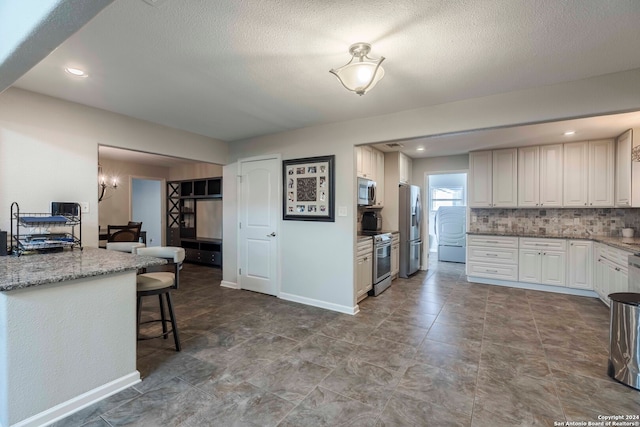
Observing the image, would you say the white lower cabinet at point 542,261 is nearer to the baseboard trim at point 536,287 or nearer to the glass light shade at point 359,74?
the baseboard trim at point 536,287

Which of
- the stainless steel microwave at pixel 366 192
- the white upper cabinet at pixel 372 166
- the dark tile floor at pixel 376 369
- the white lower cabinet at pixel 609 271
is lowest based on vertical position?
the dark tile floor at pixel 376 369

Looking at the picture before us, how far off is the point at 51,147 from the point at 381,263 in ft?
13.3

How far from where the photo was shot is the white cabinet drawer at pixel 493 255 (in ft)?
15.1

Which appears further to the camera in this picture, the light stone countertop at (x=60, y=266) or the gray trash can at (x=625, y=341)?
the gray trash can at (x=625, y=341)

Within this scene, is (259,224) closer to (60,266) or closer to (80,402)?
(60,266)

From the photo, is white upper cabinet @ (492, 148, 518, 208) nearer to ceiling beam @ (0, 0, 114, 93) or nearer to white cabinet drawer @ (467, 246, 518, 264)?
white cabinet drawer @ (467, 246, 518, 264)

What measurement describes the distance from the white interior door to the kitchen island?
2.07 metres

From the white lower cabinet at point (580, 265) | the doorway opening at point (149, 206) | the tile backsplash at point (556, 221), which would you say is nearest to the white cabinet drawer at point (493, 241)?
the tile backsplash at point (556, 221)

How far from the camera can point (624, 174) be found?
3811mm

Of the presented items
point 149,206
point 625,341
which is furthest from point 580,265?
point 149,206

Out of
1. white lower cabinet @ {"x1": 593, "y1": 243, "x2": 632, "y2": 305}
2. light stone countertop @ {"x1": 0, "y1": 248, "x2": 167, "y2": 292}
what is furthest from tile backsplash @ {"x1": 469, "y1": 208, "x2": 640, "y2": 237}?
light stone countertop @ {"x1": 0, "y1": 248, "x2": 167, "y2": 292}

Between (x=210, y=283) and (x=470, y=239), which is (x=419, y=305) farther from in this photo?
(x=210, y=283)

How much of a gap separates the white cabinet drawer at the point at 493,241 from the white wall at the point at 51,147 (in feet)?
17.0

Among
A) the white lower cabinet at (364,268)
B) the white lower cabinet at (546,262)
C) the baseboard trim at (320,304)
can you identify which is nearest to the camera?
the baseboard trim at (320,304)
